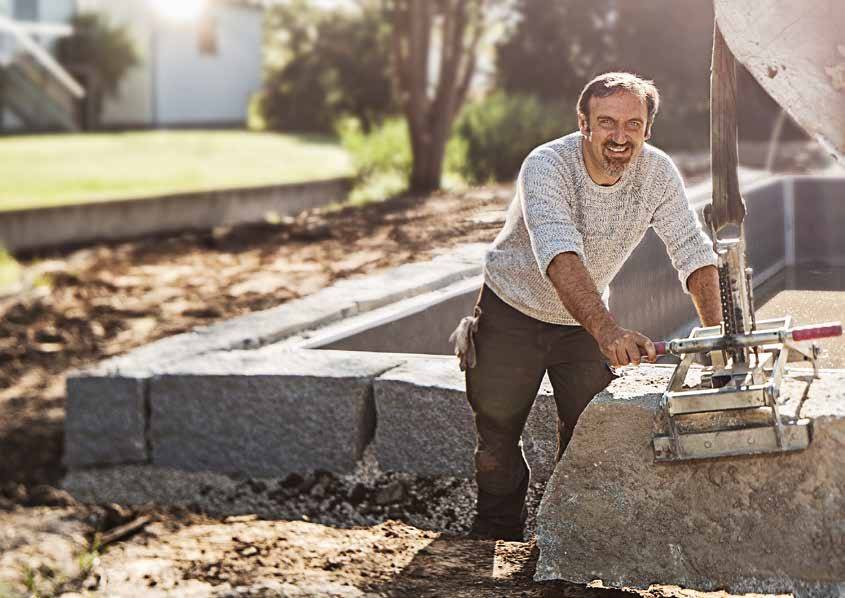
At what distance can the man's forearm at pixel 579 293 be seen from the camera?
341 cm

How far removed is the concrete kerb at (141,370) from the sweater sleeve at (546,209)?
238cm

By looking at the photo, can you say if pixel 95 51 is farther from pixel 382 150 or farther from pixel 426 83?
pixel 426 83

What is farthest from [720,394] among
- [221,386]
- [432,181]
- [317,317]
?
[432,181]

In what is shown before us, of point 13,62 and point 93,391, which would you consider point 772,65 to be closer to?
point 93,391

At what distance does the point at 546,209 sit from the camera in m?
3.64

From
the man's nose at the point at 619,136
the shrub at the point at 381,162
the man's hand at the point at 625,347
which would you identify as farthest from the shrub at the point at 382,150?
the man's hand at the point at 625,347

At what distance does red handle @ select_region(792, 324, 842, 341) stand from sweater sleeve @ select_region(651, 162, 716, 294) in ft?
2.12

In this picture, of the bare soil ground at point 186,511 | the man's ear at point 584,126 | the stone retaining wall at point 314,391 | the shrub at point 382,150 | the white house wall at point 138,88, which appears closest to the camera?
the man's ear at point 584,126

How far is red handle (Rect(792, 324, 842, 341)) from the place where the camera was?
3150 millimetres

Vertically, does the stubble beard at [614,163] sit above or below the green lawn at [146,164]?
above

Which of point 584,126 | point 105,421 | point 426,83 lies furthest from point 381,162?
point 584,126

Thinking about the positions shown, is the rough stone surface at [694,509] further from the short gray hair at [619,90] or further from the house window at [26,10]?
the house window at [26,10]

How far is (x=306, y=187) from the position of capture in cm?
1588

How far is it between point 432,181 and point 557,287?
9.24 metres
